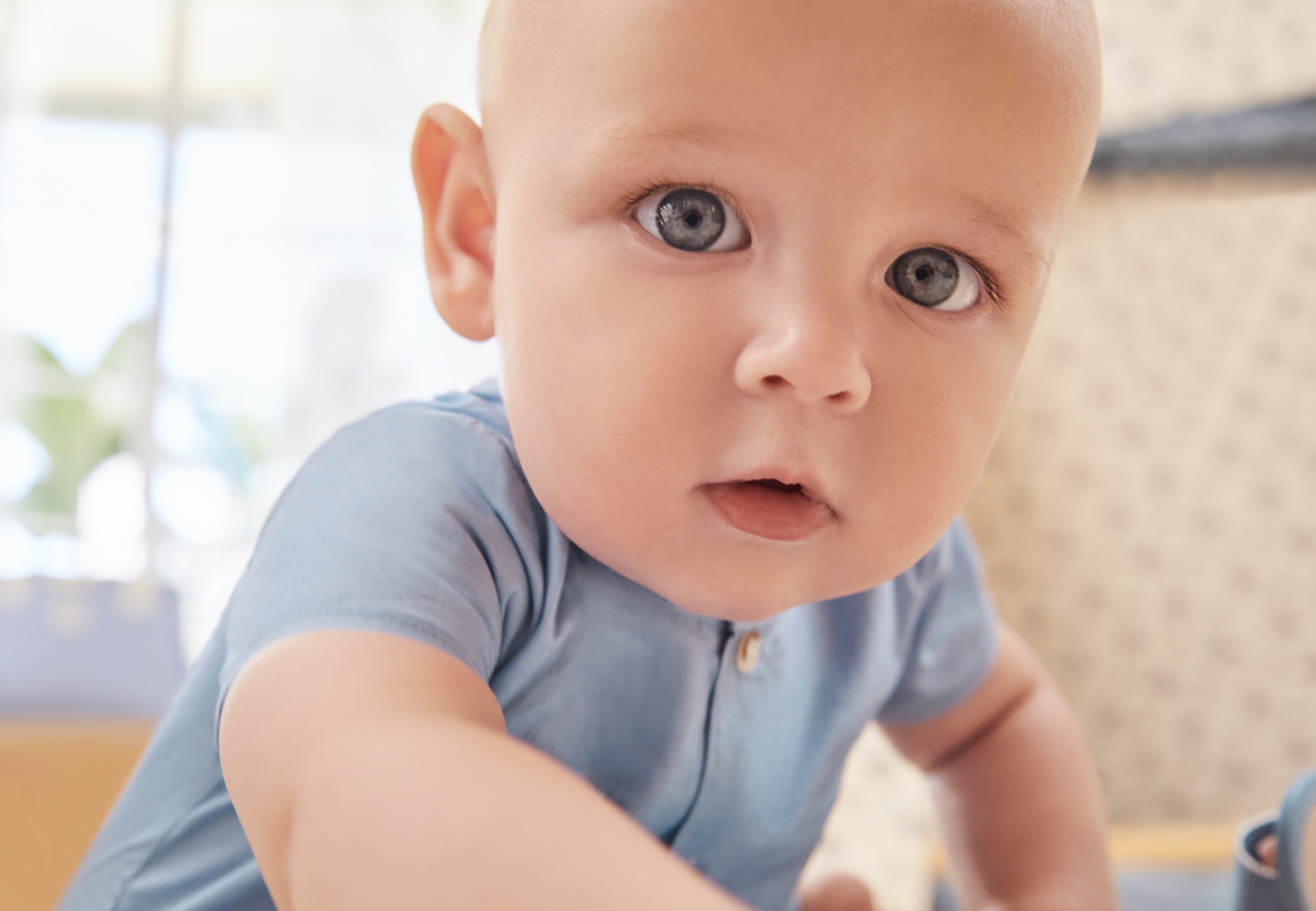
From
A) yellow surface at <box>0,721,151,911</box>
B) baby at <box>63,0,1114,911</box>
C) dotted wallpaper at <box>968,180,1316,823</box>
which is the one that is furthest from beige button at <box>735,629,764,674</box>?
dotted wallpaper at <box>968,180,1316,823</box>

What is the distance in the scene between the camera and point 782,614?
1.68ft

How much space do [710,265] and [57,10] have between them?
2.34 m

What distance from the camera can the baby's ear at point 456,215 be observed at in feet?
1.53

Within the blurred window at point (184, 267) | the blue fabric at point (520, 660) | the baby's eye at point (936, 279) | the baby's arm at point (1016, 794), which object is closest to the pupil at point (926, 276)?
the baby's eye at point (936, 279)

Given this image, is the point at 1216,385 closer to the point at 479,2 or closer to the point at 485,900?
the point at 479,2

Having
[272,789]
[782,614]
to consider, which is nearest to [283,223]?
[782,614]

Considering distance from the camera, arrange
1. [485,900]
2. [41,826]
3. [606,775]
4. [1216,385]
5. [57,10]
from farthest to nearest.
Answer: [1216,385] < [57,10] < [41,826] < [606,775] < [485,900]

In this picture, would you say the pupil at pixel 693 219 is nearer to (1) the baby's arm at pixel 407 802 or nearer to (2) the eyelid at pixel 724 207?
(2) the eyelid at pixel 724 207

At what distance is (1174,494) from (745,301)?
2.30 m

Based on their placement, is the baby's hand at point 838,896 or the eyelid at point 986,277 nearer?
the eyelid at point 986,277

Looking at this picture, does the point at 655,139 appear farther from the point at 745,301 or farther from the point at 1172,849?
the point at 1172,849

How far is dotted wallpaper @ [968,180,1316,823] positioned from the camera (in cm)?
228

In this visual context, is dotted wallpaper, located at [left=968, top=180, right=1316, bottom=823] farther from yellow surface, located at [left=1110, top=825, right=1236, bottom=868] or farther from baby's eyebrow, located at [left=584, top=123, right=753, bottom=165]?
baby's eyebrow, located at [left=584, top=123, right=753, bottom=165]

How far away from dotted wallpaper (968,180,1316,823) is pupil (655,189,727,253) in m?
2.26
